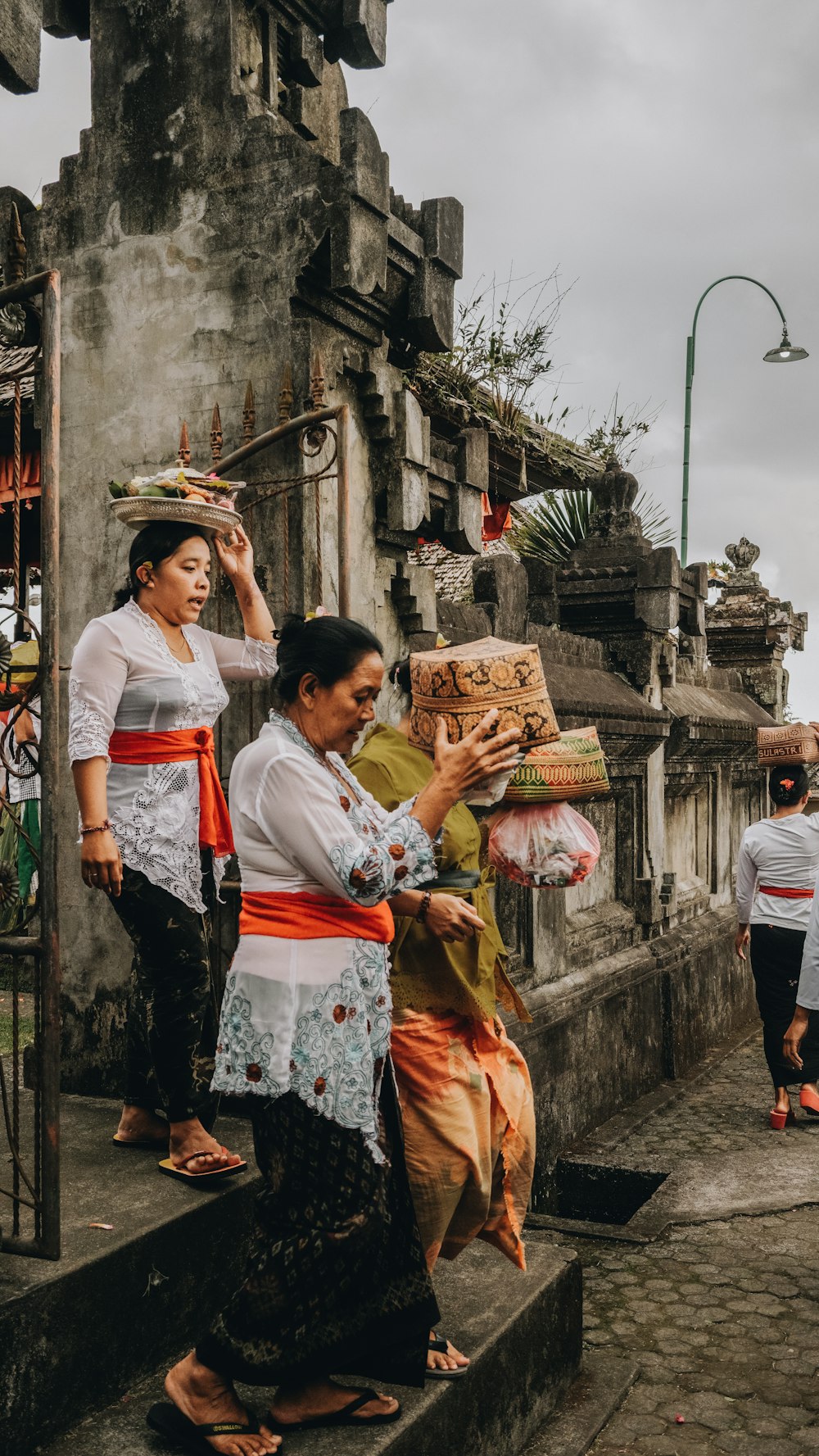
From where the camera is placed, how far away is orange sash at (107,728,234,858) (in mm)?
3727

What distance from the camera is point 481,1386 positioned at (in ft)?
10.8

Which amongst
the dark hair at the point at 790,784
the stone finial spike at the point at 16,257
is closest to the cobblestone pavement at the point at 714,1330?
the dark hair at the point at 790,784

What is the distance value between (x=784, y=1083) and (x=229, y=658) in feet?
14.7

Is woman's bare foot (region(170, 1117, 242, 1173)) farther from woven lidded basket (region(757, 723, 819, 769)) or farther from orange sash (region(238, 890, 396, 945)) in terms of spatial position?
woven lidded basket (region(757, 723, 819, 769))

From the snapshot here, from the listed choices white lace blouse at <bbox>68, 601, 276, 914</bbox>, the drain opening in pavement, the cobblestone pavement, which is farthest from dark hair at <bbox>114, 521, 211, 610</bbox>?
the drain opening in pavement

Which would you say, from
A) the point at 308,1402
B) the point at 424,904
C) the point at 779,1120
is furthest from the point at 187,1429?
the point at 779,1120

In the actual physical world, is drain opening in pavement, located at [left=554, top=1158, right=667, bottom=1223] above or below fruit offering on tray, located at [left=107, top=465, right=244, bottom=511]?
below

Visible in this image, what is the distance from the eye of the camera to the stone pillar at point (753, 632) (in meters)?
12.1

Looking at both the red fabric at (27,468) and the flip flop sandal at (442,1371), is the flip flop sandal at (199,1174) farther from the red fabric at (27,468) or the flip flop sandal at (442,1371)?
the red fabric at (27,468)

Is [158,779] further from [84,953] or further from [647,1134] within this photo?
[647,1134]

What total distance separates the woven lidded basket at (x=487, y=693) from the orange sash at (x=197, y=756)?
33.6 inches

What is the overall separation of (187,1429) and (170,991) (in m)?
1.23

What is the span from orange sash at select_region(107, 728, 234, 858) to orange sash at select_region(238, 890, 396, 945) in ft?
3.31

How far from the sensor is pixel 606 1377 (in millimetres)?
4113
